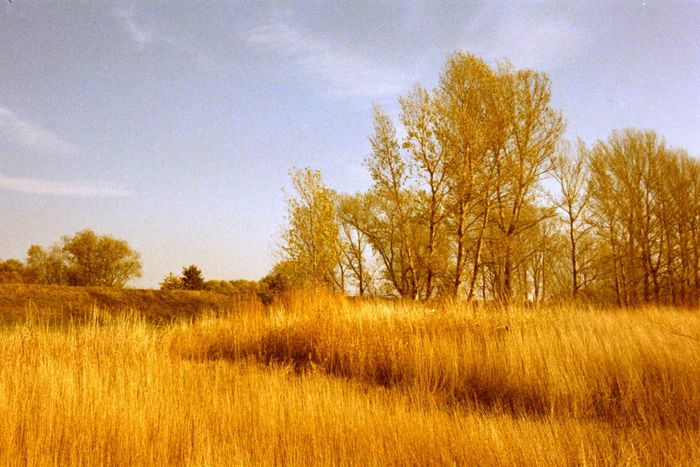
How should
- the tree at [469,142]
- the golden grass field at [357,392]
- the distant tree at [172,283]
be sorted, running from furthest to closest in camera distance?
the distant tree at [172,283], the tree at [469,142], the golden grass field at [357,392]

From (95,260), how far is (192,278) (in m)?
9.37

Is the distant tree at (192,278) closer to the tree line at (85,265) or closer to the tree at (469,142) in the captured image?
the tree line at (85,265)

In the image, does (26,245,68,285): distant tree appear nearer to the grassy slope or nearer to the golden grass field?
the grassy slope

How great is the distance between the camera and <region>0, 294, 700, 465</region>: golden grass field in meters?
4.06

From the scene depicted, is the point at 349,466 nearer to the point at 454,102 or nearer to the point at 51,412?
the point at 51,412

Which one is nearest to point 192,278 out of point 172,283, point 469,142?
point 172,283

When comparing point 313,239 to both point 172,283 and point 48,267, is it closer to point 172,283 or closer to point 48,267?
point 172,283

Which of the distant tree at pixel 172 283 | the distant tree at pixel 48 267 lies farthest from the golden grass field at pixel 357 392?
the distant tree at pixel 48 267

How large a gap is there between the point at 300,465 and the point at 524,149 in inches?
791

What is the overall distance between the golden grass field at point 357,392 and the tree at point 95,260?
26534 millimetres

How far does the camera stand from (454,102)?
68.2 feet

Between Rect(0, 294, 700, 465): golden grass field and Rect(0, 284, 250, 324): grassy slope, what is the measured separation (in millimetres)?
7602

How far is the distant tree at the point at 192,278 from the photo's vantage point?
28.7m

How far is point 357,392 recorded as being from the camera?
6.68 m
